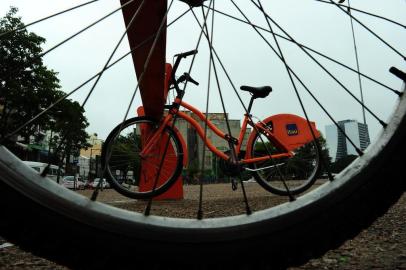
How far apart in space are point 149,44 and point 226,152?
2640 mm

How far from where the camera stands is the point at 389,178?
0.97 m

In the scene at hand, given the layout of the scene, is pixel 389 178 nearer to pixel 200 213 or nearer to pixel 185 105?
pixel 200 213

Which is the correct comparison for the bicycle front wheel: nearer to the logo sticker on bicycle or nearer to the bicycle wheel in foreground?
the logo sticker on bicycle

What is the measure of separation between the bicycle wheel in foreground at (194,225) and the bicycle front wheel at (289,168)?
2.92 metres

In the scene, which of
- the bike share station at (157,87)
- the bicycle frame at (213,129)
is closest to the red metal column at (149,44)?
the bike share station at (157,87)

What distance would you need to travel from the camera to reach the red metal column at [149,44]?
1.67 m

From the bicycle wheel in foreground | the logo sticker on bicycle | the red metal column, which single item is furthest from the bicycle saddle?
the bicycle wheel in foreground

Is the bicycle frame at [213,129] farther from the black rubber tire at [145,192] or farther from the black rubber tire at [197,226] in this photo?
the black rubber tire at [197,226]

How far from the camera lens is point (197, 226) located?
915 mm

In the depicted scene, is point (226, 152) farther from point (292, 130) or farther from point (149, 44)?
point (149, 44)

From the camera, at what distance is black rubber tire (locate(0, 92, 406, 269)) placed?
83 centimetres

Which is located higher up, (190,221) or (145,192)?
(190,221)

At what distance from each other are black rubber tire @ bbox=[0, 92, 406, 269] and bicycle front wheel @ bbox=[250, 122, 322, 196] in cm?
292

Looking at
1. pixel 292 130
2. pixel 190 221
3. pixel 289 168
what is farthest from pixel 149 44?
pixel 289 168
